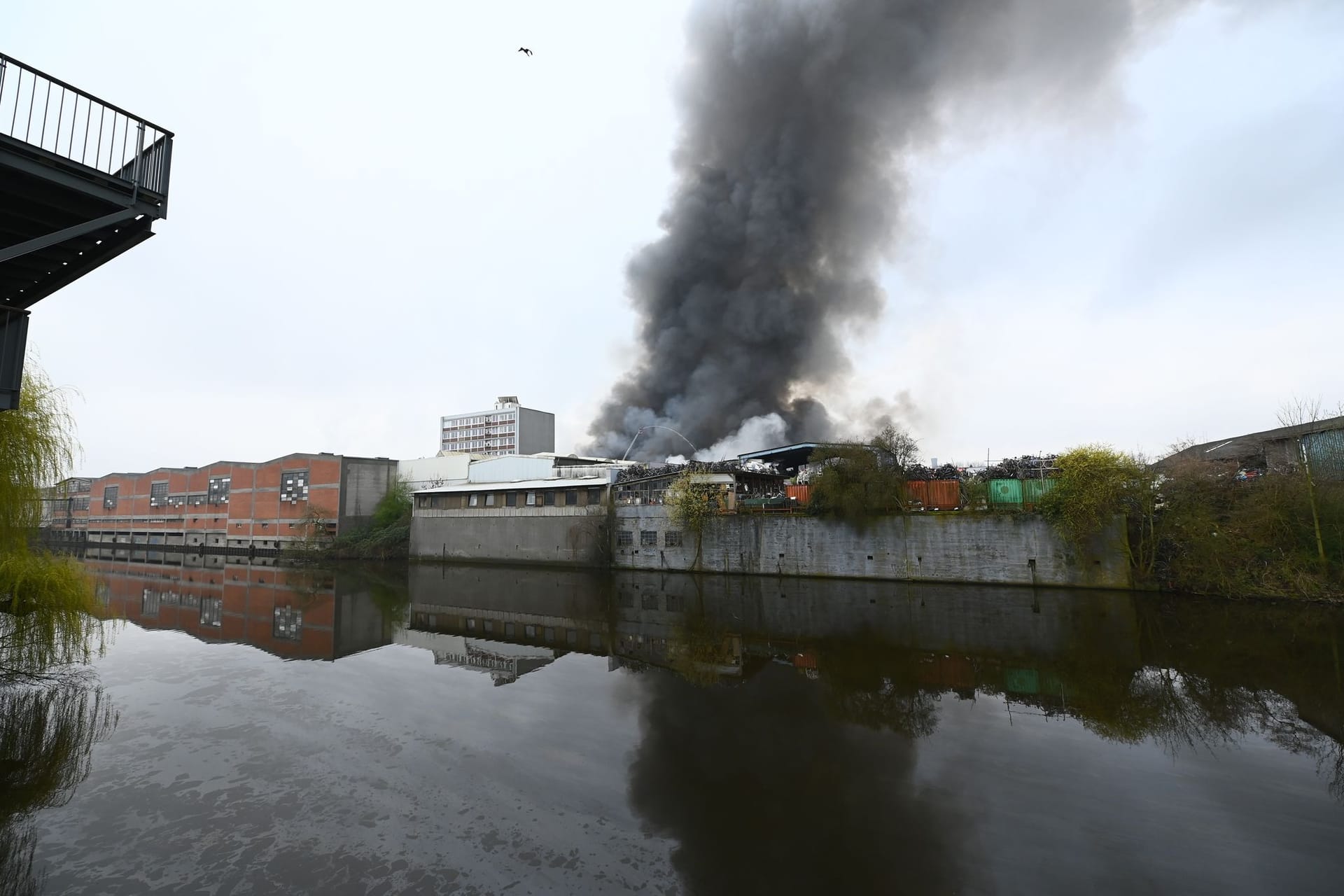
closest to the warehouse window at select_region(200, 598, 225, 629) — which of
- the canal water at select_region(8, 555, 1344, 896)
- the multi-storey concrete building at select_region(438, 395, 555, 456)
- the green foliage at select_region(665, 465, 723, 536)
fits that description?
the canal water at select_region(8, 555, 1344, 896)

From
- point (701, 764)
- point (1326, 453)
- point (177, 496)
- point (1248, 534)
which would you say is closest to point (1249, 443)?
point (1326, 453)

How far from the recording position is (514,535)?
117 ft

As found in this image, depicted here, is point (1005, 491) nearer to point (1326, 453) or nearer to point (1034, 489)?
point (1034, 489)

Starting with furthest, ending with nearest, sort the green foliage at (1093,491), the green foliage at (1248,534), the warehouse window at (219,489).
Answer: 1. the warehouse window at (219,489)
2. the green foliage at (1093,491)
3. the green foliage at (1248,534)

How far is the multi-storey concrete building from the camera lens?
97750 mm

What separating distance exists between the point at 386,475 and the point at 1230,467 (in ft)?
173

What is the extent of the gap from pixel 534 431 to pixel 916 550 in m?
→ 83.9

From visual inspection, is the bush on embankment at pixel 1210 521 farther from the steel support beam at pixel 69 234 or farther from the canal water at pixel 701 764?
the steel support beam at pixel 69 234

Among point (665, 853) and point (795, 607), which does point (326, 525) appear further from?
point (665, 853)

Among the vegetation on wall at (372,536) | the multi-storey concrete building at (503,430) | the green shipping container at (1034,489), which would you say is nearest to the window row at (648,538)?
the green shipping container at (1034,489)

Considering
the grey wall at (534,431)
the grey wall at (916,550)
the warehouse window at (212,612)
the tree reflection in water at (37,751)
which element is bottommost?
the warehouse window at (212,612)

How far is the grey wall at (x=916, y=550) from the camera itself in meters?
22.0

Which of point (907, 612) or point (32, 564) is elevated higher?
point (32, 564)

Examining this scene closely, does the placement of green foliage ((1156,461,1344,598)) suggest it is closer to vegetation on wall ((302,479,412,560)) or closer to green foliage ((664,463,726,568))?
green foliage ((664,463,726,568))
